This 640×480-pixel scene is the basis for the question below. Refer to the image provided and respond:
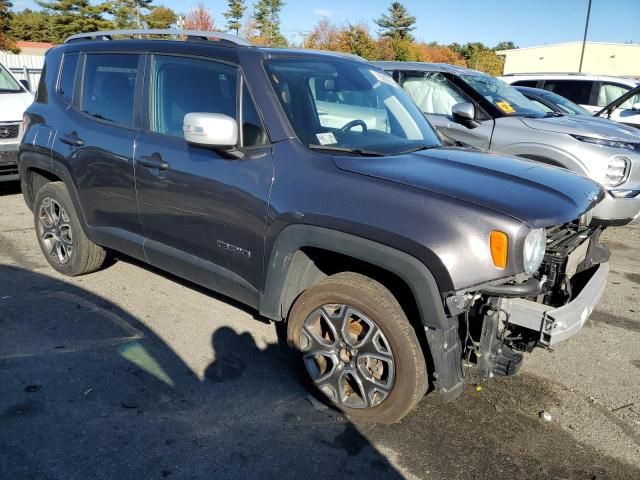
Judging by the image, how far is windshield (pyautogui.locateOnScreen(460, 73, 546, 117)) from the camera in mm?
6406

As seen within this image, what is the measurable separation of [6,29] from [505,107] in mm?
59409

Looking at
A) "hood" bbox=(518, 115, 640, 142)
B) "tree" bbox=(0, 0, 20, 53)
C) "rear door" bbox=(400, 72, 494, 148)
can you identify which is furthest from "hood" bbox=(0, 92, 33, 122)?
"tree" bbox=(0, 0, 20, 53)

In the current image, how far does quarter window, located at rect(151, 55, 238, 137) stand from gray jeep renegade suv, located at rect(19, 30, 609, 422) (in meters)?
0.01

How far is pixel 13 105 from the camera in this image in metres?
7.79

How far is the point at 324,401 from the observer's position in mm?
3146

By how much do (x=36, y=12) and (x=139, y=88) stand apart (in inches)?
2848

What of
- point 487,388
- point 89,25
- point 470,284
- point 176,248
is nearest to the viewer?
point 470,284

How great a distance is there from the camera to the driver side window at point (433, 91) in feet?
21.7

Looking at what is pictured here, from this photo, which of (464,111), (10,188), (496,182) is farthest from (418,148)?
(10,188)

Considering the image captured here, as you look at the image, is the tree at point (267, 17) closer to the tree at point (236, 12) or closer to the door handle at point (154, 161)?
the tree at point (236, 12)

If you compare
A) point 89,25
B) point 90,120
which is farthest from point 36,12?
point 90,120

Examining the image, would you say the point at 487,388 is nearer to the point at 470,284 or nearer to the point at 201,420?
the point at 470,284

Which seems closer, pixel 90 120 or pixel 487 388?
pixel 487 388

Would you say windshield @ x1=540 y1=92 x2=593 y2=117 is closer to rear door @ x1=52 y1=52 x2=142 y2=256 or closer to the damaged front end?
the damaged front end
